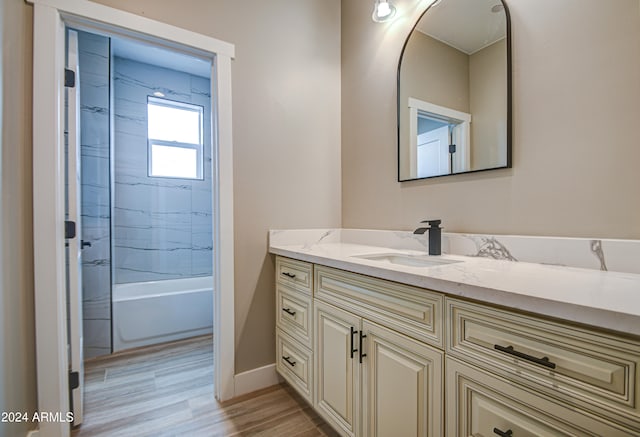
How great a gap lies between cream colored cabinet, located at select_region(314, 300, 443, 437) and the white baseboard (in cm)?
55

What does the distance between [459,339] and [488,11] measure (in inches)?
56.6

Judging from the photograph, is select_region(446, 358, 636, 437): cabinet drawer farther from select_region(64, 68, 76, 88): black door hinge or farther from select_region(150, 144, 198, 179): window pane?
select_region(150, 144, 198, 179): window pane

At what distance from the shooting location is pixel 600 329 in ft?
1.87

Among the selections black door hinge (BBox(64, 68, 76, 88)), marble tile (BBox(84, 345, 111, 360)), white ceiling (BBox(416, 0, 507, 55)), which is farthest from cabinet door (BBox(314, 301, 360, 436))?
marble tile (BBox(84, 345, 111, 360))

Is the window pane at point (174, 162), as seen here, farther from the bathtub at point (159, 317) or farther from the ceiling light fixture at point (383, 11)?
the ceiling light fixture at point (383, 11)

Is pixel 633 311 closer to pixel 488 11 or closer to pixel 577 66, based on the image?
pixel 577 66

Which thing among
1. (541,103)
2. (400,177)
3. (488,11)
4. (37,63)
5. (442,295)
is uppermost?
(488,11)

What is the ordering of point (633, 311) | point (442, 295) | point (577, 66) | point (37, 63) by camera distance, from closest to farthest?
1. point (633, 311)
2. point (442, 295)
3. point (577, 66)
4. point (37, 63)

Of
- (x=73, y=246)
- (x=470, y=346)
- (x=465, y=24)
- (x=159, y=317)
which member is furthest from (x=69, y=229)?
(x=465, y=24)

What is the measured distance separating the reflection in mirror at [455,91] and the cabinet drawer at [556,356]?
2.62 feet

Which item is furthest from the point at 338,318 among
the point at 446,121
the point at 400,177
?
the point at 446,121

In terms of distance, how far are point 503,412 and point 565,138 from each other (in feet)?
3.21

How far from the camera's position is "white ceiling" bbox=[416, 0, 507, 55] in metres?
1.30

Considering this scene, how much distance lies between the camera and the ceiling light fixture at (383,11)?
67.4 inches
